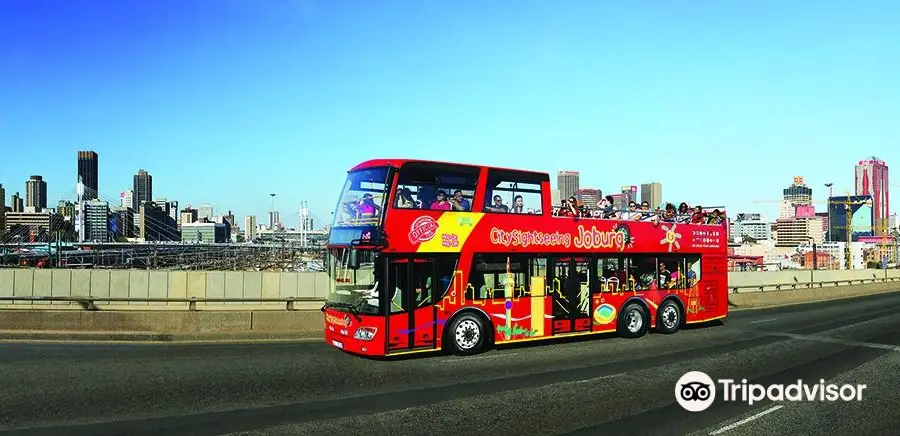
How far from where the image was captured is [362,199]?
13406mm

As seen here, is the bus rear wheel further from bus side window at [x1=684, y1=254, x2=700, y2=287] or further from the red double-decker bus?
bus side window at [x1=684, y1=254, x2=700, y2=287]

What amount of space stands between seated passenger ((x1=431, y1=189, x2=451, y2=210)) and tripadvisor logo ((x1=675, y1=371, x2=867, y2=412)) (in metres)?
5.73

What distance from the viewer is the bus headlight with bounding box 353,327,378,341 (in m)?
12.6

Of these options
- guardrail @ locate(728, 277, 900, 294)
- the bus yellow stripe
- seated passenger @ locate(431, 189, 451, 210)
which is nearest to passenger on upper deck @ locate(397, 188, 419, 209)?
seated passenger @ locate(431, 189, 451, 210)

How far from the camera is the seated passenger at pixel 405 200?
43.3 feet

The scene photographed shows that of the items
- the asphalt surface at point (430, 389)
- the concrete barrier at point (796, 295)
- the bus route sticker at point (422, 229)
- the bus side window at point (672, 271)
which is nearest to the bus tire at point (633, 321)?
the asphalt surface at point (430, 389)

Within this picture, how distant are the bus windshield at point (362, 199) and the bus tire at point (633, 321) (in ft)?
24.1

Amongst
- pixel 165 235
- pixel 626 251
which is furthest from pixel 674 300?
pixel 165 235

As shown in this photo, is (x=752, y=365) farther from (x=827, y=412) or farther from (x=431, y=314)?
(x=431, y=314)

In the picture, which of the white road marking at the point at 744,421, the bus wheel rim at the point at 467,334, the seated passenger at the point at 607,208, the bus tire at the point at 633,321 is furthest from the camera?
the seated passenger at the point at 607,208

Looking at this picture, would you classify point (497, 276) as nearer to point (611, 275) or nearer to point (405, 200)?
point (405, 200)

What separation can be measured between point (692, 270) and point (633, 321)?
2.87 m

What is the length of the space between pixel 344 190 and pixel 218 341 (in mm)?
5066

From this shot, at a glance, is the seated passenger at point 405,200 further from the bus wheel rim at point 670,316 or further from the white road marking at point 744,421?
the bus wheel rim at point 670,316
